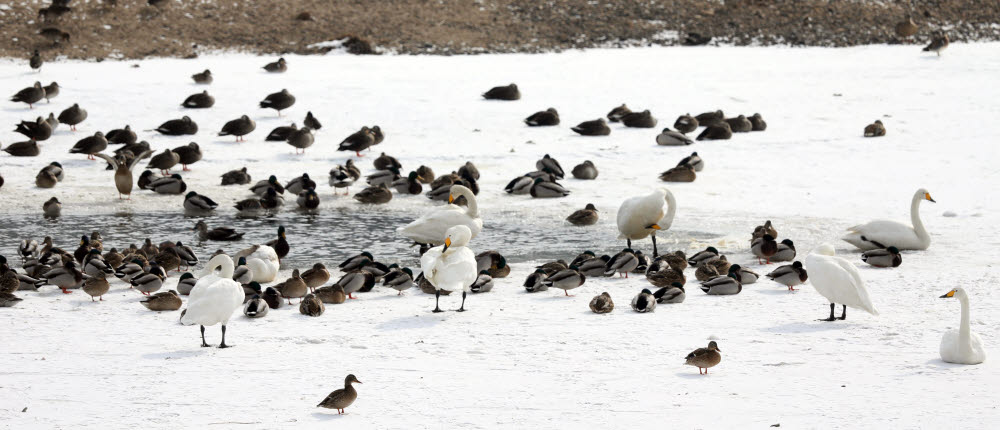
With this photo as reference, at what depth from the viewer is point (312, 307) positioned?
36.0 ft

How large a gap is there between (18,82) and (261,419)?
64.6 feet

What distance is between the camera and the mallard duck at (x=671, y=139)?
70.1ft

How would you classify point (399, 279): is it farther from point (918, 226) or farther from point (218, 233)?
point (918, 226)

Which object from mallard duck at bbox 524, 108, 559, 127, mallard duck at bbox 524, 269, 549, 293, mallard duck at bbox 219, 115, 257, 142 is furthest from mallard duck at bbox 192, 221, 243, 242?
mallard duck at bbox 524, 108, 559, 127


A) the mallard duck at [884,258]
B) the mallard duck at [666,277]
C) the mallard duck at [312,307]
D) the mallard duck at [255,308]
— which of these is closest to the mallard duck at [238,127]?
the mallard duck at [255,308]

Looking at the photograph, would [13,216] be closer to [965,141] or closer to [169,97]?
[169,97]

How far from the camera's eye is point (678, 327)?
10.5 meters

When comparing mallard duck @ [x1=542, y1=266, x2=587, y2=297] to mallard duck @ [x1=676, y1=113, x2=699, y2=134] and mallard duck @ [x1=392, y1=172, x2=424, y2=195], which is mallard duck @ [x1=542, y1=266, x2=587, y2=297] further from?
mallard duck @ [x1=676, y1=113, x2=699, y2=134]

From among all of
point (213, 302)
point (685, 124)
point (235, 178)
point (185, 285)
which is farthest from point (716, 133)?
point (213, 302)

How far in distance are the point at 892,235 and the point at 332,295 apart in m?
6.89

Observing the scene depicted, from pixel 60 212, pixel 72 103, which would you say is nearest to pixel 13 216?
pixel 60 212

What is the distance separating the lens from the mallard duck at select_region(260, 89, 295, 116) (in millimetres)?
22984

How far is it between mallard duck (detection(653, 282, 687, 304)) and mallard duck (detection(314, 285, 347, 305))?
3232 mm

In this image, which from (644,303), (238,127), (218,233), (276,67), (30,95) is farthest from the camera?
(276,67)
